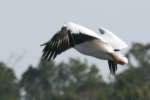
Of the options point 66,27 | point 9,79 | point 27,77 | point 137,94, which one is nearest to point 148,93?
point 137,94

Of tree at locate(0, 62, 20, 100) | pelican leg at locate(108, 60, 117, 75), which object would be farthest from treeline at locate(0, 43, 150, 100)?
pelican leg at locate(108, 60, 117, 75)

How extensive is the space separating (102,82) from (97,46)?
43780 mm

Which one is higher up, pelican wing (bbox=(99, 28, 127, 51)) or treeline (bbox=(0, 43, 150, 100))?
treeline (bbox=(0, 43, 150, 100))

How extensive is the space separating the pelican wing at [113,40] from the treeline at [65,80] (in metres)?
32.6

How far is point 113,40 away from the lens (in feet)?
39.8

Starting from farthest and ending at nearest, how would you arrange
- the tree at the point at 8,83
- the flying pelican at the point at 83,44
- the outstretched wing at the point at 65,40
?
the tree at the point at 8,83 → the outstretched wing at the point at 65,40 → the flying pelican at the point at 83,44

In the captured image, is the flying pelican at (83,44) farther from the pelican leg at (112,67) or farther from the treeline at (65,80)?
the treeline at (65,80)

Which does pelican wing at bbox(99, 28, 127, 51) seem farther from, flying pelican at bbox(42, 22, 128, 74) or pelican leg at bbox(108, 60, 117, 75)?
pelican leg at bbox(108, 60, 117, 75)

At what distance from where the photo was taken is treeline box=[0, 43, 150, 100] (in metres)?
50.8

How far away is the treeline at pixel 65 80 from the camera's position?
167 ft

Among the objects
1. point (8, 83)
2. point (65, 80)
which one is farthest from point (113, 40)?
point (65, 80)

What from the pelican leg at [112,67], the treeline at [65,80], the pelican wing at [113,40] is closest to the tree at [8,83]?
the treeline at [65,80]

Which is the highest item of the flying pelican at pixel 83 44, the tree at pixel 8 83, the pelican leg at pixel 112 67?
the tree at pixel 8 83

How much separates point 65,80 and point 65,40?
4781 cm
